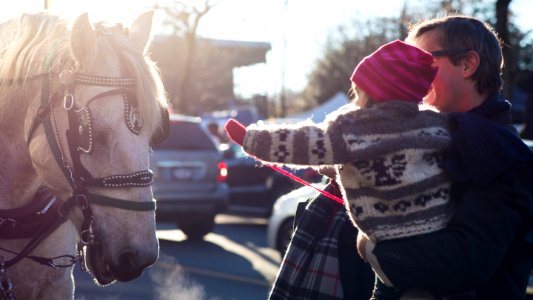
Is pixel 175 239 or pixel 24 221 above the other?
pixel 24 221

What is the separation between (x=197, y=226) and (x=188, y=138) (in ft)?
4.87

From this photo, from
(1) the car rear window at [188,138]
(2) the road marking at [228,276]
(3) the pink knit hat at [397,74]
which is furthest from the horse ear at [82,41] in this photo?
(1) the car rear window at [188,138]

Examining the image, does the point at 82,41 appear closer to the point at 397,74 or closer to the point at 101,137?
the point at 101,137

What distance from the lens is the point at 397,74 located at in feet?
7.38

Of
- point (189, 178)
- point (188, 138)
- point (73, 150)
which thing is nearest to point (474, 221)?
point (73, 150)

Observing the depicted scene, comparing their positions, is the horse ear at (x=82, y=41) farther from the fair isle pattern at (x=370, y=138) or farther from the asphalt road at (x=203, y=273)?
the asphalt road at (x=203, y=273)

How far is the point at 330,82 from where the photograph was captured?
5238cm

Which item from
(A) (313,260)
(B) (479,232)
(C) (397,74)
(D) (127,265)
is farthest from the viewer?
(D) (127,265)

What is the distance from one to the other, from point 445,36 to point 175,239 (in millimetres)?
10452

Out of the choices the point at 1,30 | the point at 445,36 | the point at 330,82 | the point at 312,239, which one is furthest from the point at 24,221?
the point at 330,82

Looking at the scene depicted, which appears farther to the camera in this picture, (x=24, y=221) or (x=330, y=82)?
(x=330, y=82)

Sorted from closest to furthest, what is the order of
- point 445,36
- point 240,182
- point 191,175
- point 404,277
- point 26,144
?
point 404,277 < point 445,36 < point 26,144 < point 191,175 < point 240,182

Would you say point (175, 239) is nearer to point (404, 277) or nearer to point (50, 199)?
point (50, 199)

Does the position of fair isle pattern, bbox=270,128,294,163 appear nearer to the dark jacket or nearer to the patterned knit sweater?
the patterned knit sweater
